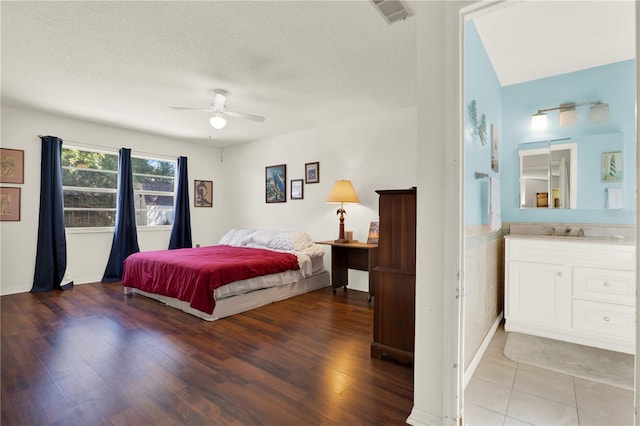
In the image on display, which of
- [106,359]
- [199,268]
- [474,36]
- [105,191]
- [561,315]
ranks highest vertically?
[474,36]

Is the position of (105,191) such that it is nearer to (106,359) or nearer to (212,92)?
(212,92)

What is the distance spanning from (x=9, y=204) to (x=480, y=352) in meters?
5.62

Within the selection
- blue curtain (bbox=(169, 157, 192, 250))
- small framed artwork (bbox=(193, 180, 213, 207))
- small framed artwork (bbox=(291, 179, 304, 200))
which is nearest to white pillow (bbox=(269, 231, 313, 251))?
small framed artwork (bbox=(291, 179, 304, 200))

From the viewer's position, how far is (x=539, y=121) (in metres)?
3.02

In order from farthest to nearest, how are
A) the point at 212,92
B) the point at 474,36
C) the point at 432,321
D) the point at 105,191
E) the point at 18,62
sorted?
the point at 105,191
the point at 212,92
the point at 18,62
the point at 474,36
the point at 432,321

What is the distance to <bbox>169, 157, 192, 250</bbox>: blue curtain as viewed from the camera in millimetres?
5430

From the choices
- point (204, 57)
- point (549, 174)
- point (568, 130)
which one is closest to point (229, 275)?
point (204, 57)

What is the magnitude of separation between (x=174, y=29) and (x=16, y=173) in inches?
137

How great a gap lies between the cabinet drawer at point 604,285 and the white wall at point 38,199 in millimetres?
5638

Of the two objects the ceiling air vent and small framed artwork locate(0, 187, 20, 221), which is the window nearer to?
small framed artwork locate(0, 187, 20, 221)

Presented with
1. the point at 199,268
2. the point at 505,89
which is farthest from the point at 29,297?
the point at 505,89

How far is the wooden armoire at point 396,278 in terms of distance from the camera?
217 centimetres

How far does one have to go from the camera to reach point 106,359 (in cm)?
226

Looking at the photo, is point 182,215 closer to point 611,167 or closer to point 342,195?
point 342,195
